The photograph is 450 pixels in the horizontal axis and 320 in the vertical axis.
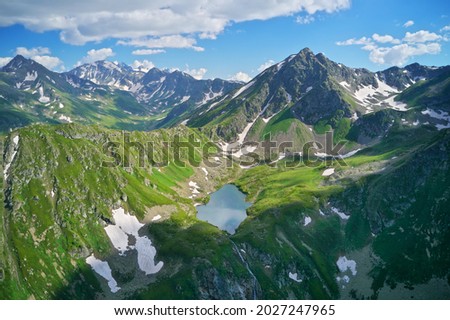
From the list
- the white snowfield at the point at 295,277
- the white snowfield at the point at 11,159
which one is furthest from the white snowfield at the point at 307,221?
the white snowfield at the point at 11,159

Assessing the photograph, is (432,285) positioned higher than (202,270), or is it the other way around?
(202,270)

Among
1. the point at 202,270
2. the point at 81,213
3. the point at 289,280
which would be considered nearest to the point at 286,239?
the point at 289,280

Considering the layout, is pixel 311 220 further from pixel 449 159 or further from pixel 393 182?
pixel 449 159

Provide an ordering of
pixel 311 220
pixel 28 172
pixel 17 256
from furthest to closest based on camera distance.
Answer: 1. pixel 311 220
2. pixel 28 172
3. pixel 17 256

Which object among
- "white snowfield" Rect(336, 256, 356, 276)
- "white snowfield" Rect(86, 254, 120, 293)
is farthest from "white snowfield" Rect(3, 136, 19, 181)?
"white snowfield" Rect(336, 256, 356, 276)

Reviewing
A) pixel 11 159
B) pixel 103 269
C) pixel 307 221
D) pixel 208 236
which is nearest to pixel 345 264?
pixel 307 221

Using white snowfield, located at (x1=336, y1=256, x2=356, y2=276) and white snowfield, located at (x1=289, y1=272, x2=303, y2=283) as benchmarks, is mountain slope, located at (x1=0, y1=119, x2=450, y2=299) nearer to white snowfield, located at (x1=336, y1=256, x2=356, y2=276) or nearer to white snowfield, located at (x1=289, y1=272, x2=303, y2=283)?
white snowfield, located at (x1=289, y1=272, x2=303, y2=283)

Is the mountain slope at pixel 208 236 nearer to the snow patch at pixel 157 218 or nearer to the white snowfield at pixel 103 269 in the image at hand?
the white snowfield at pixel 103 269
